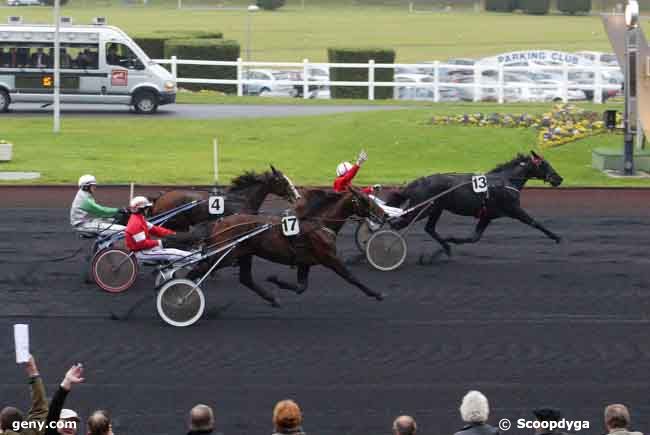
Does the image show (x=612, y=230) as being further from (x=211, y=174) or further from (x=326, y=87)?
(x=326, y=87)

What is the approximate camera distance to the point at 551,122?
25781mm

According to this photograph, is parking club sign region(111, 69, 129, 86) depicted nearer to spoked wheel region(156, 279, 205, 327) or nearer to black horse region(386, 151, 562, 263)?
black horse region(386, 151, 562, 263)

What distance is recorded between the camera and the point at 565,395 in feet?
33.0

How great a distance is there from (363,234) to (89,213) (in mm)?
3431

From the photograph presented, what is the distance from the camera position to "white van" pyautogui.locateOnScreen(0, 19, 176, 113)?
93.4 feet

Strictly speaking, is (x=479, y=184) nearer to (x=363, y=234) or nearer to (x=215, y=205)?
(x=363, y=234)

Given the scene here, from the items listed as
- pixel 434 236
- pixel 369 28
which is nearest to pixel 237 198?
pixel 434 236

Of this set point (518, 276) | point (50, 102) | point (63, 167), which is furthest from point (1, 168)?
point (518, 276)

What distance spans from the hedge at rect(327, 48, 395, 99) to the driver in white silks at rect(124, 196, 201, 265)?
2184 cm

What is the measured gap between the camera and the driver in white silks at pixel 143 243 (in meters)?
12.3

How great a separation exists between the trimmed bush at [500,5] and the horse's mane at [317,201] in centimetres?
6658

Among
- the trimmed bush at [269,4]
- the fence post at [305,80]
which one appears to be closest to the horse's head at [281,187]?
the fence post at [305,80]

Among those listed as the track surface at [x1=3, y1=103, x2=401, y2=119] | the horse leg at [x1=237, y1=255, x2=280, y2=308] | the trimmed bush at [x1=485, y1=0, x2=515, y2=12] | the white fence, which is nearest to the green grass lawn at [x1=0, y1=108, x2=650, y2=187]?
the track surface at [x1=3, y1=103, x2=401, y2=119]

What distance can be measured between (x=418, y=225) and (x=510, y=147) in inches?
277
